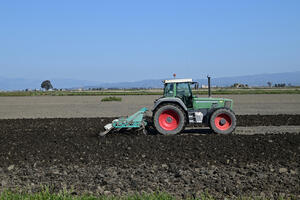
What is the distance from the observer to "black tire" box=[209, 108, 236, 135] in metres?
13.3

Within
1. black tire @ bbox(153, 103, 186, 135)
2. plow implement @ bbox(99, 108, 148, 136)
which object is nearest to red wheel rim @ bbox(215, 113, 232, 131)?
black tire @ bbox(153, 103, 186, 135)

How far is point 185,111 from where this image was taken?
44.0 feet

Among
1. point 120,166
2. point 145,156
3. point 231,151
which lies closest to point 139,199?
point 120,166

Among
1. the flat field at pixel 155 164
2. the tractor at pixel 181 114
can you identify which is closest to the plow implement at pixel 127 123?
the tractor at pixel 181 114

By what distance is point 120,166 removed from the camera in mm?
9047

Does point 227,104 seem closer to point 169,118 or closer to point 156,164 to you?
point 169,118

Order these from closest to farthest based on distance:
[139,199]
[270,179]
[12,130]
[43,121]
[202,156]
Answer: [139,199]
[270,179]
[202,156]
[12,130]
[43,121]

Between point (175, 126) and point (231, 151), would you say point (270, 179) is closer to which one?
point (231, 151)

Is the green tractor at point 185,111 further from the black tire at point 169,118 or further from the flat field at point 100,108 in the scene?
the flat field at point 100,108

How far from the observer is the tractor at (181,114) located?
43.2ft

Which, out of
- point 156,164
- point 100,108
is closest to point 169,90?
point 156,164

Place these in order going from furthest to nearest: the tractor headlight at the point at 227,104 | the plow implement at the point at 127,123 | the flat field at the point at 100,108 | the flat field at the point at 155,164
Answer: the flat field at the point at 100,108
the tractor headlight at the point at 227,104
the plow implement at the point at 127,123
the flat field at the point at 155,164

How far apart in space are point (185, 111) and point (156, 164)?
4564mm

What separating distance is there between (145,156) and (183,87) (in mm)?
4440
